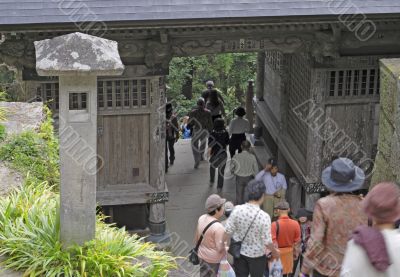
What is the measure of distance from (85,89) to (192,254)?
248 cm

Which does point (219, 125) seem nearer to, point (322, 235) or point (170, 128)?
point (170, 128)

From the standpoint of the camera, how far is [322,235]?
5.26m

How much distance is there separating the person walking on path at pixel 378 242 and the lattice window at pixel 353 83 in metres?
7.78

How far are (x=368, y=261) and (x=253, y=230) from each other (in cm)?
297

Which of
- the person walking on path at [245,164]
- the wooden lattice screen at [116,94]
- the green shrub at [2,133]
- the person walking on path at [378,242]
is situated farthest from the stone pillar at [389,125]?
the green shrub at [2,133]

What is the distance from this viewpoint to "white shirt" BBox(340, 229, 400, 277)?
13.3 ft

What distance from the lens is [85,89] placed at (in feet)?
19.4

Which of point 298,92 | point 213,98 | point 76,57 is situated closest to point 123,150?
point 298,92

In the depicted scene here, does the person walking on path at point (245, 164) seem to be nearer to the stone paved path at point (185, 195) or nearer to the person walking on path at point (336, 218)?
the stone paved path at point (185, 195)

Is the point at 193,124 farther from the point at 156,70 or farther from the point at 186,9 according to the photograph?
the point at 186,9

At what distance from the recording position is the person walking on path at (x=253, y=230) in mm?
6957

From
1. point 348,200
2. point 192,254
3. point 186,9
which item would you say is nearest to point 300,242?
point 192,254

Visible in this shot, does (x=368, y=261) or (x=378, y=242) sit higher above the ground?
(x=378, y=242)

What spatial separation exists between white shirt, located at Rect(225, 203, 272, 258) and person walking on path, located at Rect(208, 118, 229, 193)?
6.30 meters
